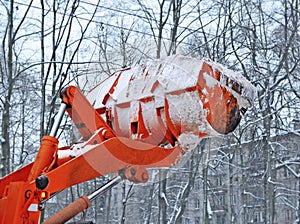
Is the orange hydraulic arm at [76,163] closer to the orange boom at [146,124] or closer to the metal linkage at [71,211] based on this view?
the orange boom at [146,124]

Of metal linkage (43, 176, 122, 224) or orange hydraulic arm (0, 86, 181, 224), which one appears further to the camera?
metal linkage (43, 176, 122, 224)

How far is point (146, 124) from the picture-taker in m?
3.31

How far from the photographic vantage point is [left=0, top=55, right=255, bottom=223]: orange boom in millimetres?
3088

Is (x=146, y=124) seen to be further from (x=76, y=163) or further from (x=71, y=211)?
(x=71, y=211)

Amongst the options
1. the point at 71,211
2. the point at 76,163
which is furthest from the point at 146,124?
the point at 71,211

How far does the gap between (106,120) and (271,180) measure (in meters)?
15.6

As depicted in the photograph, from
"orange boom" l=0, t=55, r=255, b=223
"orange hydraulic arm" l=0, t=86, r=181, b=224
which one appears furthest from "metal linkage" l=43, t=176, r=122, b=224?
"orange hydraulic arm" l=0, t=86, r=181, b=224

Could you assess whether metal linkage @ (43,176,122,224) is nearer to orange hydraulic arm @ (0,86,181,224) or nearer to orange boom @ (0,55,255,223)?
orange boom @ (0,55,255,223)

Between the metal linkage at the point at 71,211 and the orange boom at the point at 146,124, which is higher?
the orange boom at the point at 146,124

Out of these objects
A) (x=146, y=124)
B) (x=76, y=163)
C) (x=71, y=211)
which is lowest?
(x=71, y=211)

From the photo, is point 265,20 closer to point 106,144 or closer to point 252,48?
point 252,48

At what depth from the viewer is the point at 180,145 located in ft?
11.0

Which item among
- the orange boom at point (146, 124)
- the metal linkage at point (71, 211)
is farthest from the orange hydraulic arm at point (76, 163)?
the metal linkage at point (71, 211)

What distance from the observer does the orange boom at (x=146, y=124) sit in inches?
122
